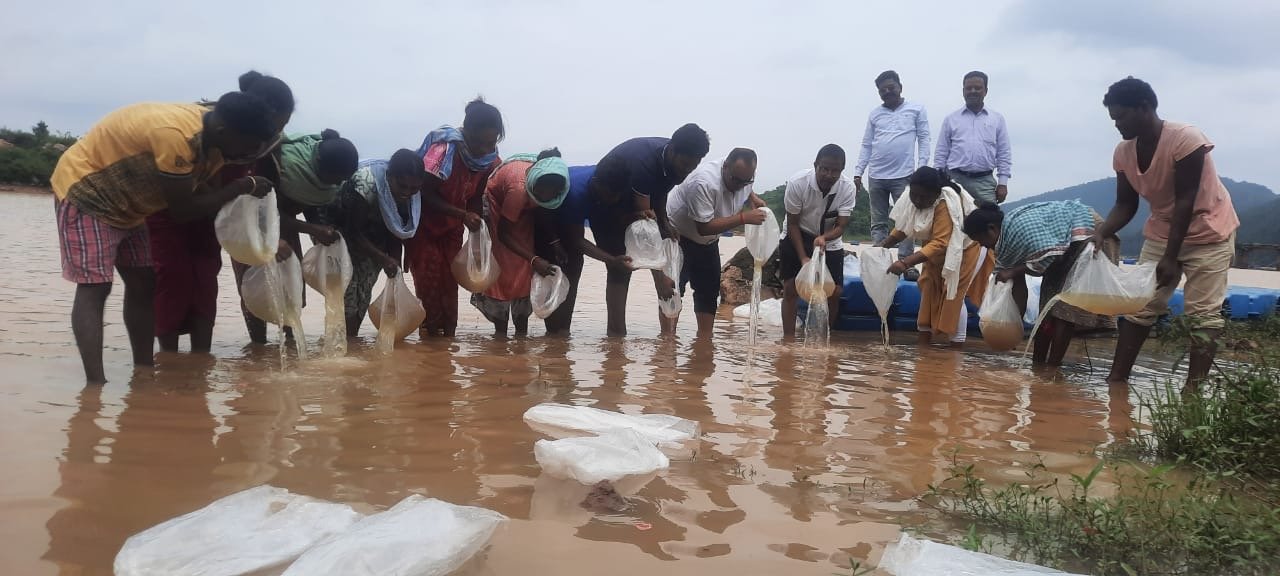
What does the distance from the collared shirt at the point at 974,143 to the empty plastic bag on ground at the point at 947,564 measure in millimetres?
5712

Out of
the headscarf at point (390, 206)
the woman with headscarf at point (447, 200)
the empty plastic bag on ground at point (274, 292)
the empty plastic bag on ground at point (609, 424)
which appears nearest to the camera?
the empty plastic bag on ground at point (609, 424)

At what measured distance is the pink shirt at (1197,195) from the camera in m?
3.86

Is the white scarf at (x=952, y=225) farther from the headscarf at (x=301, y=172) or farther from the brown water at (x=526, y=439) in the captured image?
Answer: the headscarf at (x=301, y=172)

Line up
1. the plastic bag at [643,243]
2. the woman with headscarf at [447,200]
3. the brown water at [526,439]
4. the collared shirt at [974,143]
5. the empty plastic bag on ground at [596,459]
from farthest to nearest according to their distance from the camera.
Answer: the collared shirt at [974,143] → the plastic bag at [643,243] → the woman with headscarf at [447,200] → the empty plastic bag on ground at [596,459] → the brown water at [526,439]

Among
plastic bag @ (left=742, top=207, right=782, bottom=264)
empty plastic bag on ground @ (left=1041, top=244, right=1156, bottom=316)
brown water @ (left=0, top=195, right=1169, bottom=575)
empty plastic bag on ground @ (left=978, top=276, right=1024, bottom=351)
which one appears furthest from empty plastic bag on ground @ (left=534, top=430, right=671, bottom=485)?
empty plastic bag on ground @ (left=978, top=276, right=1024, bottom=351)

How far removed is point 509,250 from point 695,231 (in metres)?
1.24

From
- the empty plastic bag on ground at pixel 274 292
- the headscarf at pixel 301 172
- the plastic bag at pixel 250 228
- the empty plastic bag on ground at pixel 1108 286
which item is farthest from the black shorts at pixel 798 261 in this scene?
the plastic bag at pixel 250 228

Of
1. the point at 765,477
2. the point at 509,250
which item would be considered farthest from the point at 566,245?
the point at 765,477

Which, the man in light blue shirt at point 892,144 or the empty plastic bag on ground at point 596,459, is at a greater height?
the man in light blue shirt at point 892,144

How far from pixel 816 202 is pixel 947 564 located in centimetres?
420

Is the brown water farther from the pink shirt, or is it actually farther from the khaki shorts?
the pink shirt

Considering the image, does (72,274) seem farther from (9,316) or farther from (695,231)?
(695,231)

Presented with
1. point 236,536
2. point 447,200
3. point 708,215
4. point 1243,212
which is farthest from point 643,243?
point 1243,212

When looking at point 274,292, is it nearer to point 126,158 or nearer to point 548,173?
point 126,158
